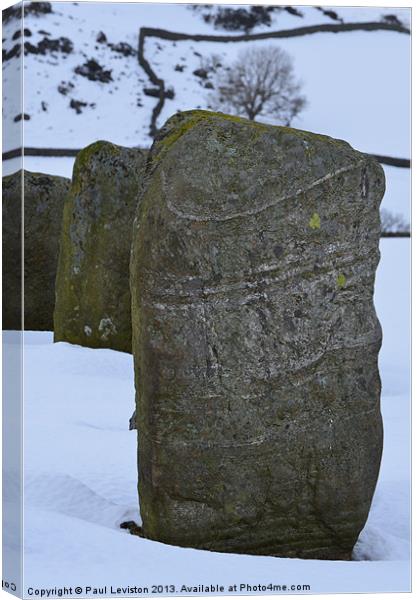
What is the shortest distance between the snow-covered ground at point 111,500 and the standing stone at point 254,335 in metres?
0.21

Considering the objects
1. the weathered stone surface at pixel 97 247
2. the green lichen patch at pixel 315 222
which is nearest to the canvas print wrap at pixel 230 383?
the green lichen patch at pixel 315 222

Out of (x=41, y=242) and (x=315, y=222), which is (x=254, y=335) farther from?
(x=41, y=242)

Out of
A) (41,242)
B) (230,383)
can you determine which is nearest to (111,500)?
(230,383)

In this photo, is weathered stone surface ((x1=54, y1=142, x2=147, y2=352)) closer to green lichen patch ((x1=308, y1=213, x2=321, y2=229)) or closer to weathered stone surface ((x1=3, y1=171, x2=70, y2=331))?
weathered stone surface ((x1=3, y1=171, x2=70, y2=331))

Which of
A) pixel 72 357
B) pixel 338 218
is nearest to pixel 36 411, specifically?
pixel 72 357

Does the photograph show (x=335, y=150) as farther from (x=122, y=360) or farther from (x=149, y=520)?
(x=122, y=360)

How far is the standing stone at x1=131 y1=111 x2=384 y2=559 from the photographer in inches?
148

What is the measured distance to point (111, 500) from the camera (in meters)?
4.42

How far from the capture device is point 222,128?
3.81m

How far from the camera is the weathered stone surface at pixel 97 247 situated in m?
7.32

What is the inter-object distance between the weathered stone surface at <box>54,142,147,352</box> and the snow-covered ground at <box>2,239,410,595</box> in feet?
1.38

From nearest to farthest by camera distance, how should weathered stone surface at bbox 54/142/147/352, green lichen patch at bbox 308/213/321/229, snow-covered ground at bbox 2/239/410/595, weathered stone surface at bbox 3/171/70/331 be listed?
snow-covered ground at bbox 2/239/410/595 < green lichen patch at bbox 308/213/321/229 < weathered stone surface at bbox 54/142/147/352 < weathered stone surface at bbox 3/171/70/331

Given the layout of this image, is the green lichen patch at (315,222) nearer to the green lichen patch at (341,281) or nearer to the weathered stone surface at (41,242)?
the green lichen patch at (341,281)

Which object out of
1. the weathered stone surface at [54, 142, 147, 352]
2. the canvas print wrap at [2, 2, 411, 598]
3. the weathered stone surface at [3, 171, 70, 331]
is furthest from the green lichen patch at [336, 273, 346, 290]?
the weathered stone surface at [3, 171, 70, 331]
